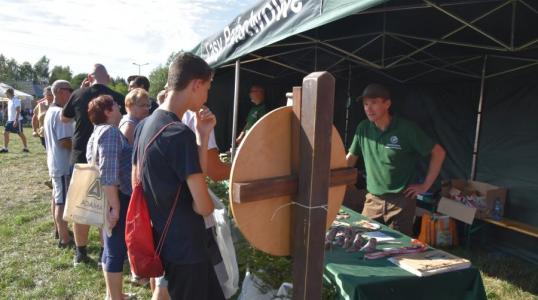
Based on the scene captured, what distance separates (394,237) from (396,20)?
268 cm

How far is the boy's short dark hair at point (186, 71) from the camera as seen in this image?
164 centimetres

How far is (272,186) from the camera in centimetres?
131

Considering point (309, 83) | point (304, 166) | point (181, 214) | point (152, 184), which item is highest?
point (309, 83)

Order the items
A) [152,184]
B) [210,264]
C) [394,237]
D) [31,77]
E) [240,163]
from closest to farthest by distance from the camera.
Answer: [240,163], [152,184], [210,264], [394,237], [31,77]

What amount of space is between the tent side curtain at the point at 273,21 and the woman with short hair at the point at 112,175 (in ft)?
4.60

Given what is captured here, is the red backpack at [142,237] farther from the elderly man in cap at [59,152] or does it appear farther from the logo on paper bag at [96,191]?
the elderly man in cap at [59,152]

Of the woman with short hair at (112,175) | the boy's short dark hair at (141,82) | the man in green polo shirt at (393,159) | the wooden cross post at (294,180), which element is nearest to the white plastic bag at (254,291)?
the wooden cross post at (294,180)

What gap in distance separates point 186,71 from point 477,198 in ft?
14.1

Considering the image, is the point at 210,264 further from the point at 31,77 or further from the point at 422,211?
the point at 31,77

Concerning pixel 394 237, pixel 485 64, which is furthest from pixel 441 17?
pixel 394 237

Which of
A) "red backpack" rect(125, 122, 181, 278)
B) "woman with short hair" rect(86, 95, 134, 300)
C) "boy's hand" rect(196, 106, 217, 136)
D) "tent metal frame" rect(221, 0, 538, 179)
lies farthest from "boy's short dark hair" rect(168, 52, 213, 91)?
"tent metal frame" rect(221, 0, 538, 179)

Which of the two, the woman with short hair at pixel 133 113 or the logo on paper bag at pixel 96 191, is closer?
the logo on paper bag at pixel 96 191

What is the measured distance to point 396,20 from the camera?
4.25m

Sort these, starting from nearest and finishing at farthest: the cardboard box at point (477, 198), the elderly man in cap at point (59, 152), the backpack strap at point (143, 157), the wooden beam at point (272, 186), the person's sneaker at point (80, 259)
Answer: the wooden beam at point (272, 186) < the backpack strap at point (143, 157) < the person's sneaker at point (80, 259) < the elderly man in cap at point (59, 152) < the cardboard box at point (477, 198)
